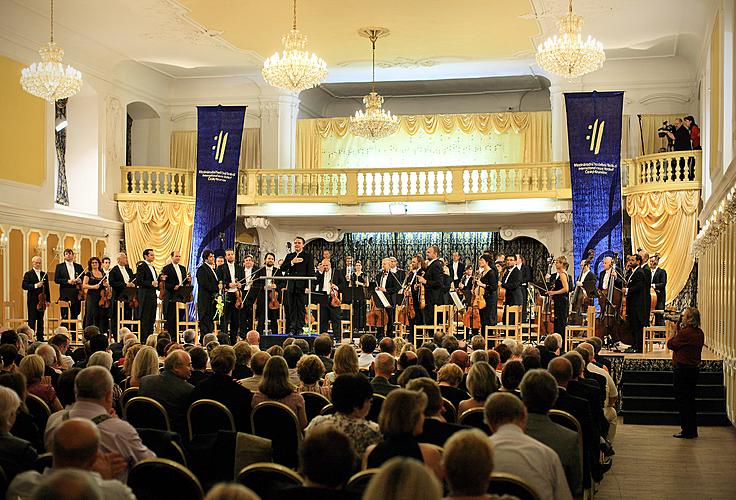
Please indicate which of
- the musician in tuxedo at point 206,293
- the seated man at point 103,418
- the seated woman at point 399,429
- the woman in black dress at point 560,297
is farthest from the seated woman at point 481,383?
the musician in tuxedo at point 206,293

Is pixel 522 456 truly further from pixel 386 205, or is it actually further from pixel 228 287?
pixel 386 205

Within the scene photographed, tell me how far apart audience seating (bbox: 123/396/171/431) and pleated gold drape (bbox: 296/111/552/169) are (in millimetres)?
15550

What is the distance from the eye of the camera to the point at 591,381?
6438 mm

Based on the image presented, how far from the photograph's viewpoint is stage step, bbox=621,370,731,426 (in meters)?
10.2

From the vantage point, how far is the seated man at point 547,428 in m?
4.17

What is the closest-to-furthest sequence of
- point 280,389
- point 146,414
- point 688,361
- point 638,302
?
point 280,389, point 146,414, point 688,361, point 638,302

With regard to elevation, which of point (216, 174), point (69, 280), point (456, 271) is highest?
point (216, 174)

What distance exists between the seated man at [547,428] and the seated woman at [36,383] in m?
2.82

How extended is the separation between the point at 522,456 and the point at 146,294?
11173mm

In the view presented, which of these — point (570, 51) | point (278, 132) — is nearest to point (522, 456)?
point (570, 51)

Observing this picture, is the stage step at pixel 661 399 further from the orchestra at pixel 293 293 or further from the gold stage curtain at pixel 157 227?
the gold stage curtain at pixel 157 227

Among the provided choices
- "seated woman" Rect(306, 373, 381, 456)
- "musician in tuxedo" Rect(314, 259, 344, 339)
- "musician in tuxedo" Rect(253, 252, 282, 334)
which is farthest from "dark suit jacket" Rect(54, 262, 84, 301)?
"seated woman" Rect(306, 373, 381, 456)

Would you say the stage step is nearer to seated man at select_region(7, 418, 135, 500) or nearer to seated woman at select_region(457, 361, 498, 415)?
seated woman at select_region(457, 361, 498, 415)

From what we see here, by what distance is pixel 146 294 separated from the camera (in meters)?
14.0
